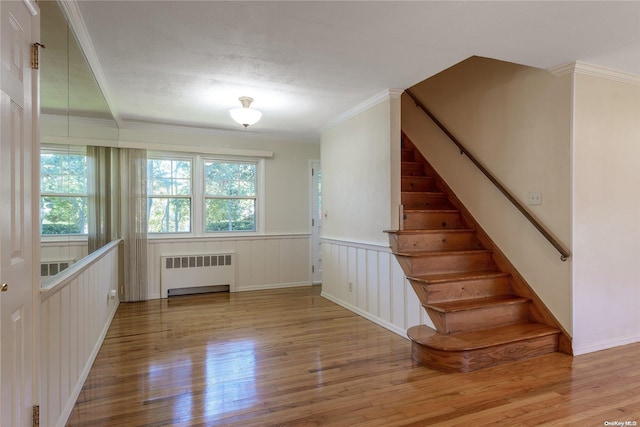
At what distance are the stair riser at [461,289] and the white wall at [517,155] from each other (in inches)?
9.3

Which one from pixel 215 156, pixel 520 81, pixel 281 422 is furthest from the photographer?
pixel 215 156

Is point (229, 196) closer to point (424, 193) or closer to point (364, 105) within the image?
point (364, 105)

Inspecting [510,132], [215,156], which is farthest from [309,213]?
[510,132]

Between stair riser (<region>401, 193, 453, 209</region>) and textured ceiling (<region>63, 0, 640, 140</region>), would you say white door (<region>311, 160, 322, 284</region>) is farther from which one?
textured ceiling (<region>63, 0, 640, 140</region>)

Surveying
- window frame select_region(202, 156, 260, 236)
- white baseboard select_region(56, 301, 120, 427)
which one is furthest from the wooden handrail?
white baseboard select_region(56, 301, 120, 427)

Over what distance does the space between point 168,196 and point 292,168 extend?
1.93 meters

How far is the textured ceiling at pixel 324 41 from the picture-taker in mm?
2109

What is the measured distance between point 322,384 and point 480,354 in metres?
1.22

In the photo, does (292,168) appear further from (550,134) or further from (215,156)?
(550,134)

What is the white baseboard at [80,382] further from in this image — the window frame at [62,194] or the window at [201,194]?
the window at [201,194]

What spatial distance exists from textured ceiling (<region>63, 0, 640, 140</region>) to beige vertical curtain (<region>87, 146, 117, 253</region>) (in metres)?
0.73

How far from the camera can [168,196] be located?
16.8 feet

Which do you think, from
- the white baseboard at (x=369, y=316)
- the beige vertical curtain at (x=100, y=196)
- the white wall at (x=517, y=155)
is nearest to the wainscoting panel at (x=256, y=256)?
the beige vertical curtain at (x=100, y=196)

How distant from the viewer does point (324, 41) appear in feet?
8.23
